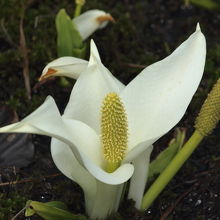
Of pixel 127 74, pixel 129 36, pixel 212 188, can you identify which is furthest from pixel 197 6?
pixel 212 188

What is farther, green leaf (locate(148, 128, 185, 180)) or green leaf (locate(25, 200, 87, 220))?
green leaf (locate(148, 128, 185, 180))

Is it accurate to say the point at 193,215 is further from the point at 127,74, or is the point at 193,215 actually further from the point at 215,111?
the point at 127,74

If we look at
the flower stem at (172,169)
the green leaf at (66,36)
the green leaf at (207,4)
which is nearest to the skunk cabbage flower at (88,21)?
the green leaf at (66,36)

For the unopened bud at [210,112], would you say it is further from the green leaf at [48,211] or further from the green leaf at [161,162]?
the green leaf at [48,211]

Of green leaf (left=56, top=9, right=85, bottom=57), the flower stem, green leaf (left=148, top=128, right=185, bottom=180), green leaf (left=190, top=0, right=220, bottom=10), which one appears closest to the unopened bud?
the flower stem

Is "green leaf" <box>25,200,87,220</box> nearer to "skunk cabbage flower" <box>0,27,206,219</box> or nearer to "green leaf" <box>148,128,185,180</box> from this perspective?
"skunk cabbage flower" <box>0,27,206,219</box>

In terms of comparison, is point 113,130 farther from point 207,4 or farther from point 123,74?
point 207,4

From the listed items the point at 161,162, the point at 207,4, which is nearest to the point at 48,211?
the point at 161,162
